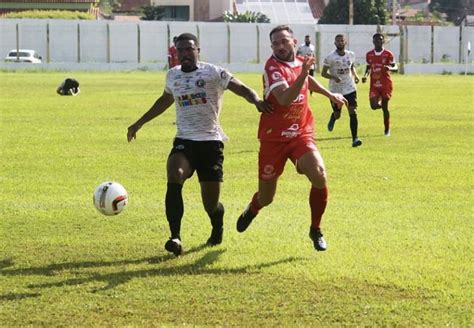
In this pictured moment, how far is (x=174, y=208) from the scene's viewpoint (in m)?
9.04

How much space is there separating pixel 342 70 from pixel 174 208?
1230 centimetres

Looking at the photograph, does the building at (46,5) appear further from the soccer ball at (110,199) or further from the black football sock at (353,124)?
the soccer ball at (110,199)

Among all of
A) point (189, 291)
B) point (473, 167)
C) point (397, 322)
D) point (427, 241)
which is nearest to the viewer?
point (397, 322)

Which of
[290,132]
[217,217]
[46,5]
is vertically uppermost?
[46,5]

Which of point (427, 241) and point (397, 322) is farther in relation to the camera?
point (427, 241)

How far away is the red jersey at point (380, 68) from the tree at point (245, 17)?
68911 mm

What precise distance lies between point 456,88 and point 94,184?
3302cm

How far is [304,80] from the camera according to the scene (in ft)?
28.3

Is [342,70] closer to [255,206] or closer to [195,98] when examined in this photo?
[255,206]

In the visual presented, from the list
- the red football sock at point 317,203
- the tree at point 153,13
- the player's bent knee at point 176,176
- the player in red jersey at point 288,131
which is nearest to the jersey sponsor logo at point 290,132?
the player in red jersey at point 288,131

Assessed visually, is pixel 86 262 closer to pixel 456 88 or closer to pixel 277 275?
pixel 277 275

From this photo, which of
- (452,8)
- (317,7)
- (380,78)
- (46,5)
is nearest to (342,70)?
(380,78)

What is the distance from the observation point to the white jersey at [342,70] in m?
20.7

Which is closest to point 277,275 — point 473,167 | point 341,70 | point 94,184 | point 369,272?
point 369,272
